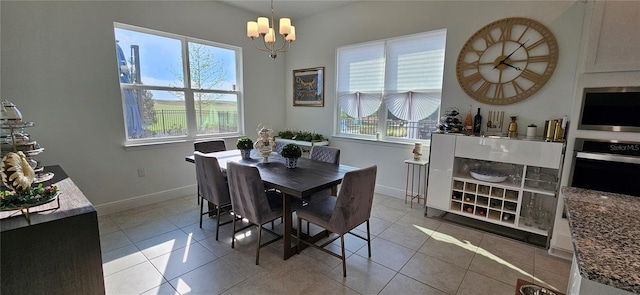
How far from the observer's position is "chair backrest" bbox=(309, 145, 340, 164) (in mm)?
3100

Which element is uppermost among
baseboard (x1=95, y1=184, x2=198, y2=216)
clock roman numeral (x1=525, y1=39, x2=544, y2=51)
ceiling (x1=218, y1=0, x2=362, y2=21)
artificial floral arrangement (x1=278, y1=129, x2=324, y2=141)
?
ceiling (x1=218, y1=0, x2=362, y2=21)

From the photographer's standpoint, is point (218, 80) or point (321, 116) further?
point (321, 116)

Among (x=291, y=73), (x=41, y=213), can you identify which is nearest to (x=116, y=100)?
(x=41, y=213)

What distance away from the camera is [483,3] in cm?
310

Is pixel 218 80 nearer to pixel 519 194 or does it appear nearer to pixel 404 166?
pixel 404 166

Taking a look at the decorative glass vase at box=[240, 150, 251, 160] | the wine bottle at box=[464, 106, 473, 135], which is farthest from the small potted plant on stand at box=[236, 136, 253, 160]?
the wine bottle at box=[464, 106, 473, 135]

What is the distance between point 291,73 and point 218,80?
1400 mm

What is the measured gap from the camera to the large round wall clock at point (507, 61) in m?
2.82

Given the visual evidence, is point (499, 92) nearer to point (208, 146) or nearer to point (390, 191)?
point (390, 191)

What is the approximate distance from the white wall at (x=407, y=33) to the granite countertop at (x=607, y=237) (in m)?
1.89

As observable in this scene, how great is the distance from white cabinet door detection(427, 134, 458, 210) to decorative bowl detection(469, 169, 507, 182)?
253 mm

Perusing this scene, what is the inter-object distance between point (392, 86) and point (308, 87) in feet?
5.25

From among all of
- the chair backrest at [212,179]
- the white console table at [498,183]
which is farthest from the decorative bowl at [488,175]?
the chair backrest at [212,179]

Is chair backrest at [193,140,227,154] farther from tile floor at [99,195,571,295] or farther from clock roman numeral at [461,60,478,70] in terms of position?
clock roman numeral at [461,60,478,70]
